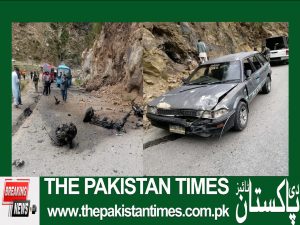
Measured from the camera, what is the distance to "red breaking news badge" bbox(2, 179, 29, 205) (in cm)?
500

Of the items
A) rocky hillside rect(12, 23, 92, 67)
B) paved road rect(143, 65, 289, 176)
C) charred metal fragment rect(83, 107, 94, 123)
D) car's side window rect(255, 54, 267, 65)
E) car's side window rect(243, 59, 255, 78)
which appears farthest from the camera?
car's side window rect(255, 54, 267, 65)

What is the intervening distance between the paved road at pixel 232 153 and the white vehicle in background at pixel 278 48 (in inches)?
80.0

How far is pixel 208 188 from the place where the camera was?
193 inches

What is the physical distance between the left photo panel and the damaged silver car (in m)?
1.07

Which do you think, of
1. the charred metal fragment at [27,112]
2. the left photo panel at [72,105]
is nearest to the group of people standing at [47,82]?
the left photo panel at [72,105]

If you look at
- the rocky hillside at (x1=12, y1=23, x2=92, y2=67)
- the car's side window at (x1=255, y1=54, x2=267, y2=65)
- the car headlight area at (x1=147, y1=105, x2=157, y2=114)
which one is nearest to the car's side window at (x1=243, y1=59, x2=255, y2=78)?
the car's side window at (x1=255, y1=54, x2=267, y2=65)

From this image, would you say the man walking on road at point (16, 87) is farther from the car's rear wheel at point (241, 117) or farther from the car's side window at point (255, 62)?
the car's side window at point (255, 62)

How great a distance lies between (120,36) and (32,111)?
2.81 meters

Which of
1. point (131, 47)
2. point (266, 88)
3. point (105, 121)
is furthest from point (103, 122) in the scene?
point (266, 88)

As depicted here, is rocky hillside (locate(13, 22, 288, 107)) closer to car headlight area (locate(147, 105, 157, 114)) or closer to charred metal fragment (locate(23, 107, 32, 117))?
charred metal fragment (locate(23, 107, 32, 117))

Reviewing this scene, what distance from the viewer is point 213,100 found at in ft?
15.9

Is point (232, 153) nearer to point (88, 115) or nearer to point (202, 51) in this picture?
point (88, 115)

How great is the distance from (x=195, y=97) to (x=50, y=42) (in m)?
3.14

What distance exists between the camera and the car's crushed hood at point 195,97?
485 cm
